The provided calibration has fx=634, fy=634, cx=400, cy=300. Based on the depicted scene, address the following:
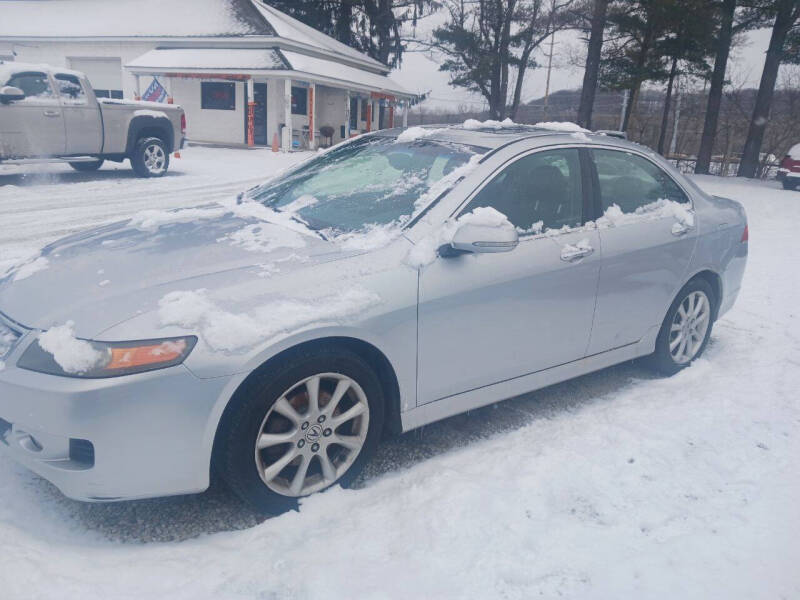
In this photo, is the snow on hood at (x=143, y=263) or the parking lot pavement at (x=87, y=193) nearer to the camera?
the snow on hood at (x=143, y=263)

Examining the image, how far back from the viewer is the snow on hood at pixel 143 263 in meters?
2.50

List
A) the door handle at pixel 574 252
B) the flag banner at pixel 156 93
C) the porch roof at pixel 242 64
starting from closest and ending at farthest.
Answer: the door handle at pixel 574 252
the flag banner at pixel 156 93
the porch roof at pixel 242 64

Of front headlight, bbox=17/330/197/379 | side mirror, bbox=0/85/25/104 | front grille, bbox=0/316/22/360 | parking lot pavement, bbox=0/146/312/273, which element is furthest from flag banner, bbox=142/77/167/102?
front headlight, bbox=17/330/197/379

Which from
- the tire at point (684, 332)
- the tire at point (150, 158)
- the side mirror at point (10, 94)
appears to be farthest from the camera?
the tire at point (150, 158)

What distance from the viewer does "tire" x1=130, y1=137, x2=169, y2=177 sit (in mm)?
13578

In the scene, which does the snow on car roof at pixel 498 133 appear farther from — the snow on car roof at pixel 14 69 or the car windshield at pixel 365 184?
the snow on car roof at pixel 14 69

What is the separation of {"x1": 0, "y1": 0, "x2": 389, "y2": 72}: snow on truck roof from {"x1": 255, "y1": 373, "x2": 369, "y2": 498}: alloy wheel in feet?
81.6

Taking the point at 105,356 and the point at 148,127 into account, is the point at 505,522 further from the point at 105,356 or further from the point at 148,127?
the point at 148,127

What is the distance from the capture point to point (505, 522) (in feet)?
8.86

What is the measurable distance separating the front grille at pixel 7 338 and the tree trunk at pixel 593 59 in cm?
2129

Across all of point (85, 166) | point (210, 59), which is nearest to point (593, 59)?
point (210, 59)

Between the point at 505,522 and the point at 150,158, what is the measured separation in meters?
13.3

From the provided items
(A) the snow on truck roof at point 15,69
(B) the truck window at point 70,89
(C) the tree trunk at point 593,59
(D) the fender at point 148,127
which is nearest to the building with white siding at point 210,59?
(D) the fender at point 148,127

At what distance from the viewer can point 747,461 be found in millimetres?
3301
